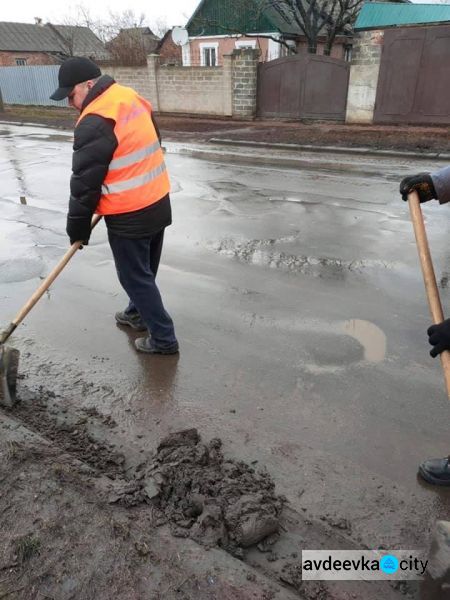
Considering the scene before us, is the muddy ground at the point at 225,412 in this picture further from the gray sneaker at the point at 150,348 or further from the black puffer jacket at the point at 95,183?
the black puffer jacket at the point at 95,183

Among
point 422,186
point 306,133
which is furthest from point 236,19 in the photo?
point 422,186

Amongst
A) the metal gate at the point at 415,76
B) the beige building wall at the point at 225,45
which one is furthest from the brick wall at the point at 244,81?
the beige building wall at the point at 225,45

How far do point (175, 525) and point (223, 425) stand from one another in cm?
78

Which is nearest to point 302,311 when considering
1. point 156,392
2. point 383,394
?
point 383,394

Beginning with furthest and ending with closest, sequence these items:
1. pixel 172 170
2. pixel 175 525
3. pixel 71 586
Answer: pixel 172 170, pixel 175 525, pixel 71 586

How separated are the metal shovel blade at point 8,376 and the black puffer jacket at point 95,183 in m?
0.82

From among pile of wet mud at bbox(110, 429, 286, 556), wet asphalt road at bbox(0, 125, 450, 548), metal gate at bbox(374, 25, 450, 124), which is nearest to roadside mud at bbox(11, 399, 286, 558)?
pile of wet mud at bbox(110, 429, 286, 556)

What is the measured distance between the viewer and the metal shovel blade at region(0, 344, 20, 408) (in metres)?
2.83

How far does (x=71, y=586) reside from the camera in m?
1.78

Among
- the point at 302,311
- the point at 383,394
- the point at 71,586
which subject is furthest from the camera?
the point at 302,311

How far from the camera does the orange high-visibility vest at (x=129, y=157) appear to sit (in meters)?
2.76

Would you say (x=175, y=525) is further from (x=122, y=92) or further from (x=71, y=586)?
(x=122, y=92)

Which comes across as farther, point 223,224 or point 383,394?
point 223,224

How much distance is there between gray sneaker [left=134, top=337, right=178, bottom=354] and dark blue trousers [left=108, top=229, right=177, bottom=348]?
0.03 metres
